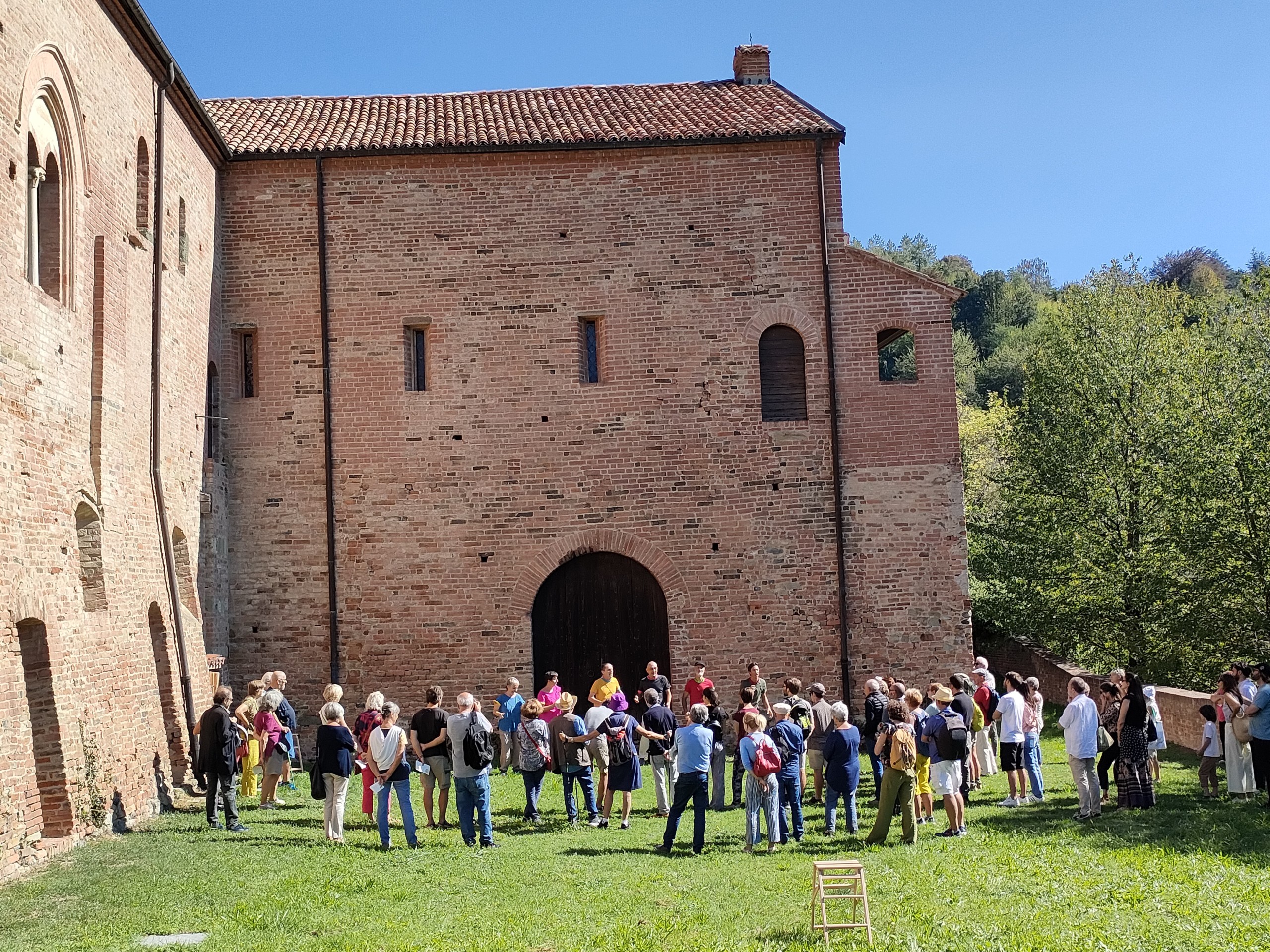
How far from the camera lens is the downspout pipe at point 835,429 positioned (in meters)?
19.0

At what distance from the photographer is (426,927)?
29.2ft

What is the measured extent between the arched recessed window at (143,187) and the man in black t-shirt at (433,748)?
24.5 ft

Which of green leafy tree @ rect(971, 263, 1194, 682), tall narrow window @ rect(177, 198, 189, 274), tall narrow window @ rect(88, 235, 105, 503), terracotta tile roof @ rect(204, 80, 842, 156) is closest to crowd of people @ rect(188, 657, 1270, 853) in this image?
tall narrow window @ rect(88, 235, 105, 503)

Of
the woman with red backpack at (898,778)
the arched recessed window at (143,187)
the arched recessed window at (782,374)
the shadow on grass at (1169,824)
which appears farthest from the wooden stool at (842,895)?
the arched recessed window at (143,187)

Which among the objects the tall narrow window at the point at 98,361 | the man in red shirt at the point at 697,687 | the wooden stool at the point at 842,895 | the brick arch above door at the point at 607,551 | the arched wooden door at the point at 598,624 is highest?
the tall narrow window at the point at 98,361

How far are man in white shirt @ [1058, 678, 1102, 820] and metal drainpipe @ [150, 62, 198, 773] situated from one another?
1036cm

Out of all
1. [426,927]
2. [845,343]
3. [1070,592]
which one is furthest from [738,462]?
[426,927]

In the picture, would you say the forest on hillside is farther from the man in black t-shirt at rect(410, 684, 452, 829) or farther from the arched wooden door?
the man in black t-shirt at rect(410, 684, 452, 829)

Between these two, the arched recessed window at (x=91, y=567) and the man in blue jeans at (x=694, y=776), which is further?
the arched recessed window at (x=91, y=567)

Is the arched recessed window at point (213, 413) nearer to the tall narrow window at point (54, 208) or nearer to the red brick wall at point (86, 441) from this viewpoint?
the red brick wall at point (86, 441)

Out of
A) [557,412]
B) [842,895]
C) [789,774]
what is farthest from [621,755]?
[557,412]

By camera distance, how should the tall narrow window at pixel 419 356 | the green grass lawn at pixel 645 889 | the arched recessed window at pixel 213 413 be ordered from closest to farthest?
the green grass lawn at pixel 645 889 → the arched recessed window at pixel 213 413 → the tall narrow window at pixel 419 356

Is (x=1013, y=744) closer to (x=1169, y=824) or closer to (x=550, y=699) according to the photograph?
(x=1169, y=824)

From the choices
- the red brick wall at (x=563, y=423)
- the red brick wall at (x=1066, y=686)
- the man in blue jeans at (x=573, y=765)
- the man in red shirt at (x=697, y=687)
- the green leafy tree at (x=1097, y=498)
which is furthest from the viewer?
the green leafy tree at (x=1097, y=498)
